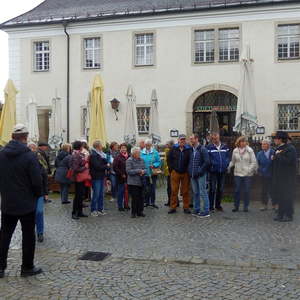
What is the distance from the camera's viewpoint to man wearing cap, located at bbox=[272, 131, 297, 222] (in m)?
8.78

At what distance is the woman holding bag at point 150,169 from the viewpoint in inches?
412

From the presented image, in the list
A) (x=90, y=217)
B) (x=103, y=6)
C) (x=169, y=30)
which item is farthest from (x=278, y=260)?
(x=103, y=6)

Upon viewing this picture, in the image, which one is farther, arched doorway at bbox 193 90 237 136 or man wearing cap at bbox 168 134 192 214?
arched doorway at bbox 193 90 237 136

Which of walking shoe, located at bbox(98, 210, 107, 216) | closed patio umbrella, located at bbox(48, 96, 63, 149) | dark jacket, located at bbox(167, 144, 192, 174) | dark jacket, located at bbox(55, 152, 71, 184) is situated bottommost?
walking shoe, located at bbox(98, 210, 107, 216)

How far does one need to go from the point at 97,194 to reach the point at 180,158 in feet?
6.28

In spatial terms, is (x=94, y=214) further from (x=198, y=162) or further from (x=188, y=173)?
(x=198, y=162)

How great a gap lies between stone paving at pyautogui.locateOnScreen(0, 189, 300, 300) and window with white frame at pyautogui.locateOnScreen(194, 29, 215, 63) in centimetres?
1295

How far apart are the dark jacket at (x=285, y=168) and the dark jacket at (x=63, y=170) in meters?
4.98

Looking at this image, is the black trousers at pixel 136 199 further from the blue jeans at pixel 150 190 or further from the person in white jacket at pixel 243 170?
the person in white jacket at pixel 243 170

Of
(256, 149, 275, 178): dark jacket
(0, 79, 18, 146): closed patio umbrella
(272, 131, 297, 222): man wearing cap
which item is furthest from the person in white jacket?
(0, 79, 18, 146): closed patio umbrella

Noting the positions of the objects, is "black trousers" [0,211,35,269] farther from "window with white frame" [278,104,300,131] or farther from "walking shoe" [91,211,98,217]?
"window with white frame" [278,104,300,131]

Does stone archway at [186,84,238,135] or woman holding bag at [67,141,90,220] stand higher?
stone archway at [186,84,238,135]

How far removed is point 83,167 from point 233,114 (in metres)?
13.0

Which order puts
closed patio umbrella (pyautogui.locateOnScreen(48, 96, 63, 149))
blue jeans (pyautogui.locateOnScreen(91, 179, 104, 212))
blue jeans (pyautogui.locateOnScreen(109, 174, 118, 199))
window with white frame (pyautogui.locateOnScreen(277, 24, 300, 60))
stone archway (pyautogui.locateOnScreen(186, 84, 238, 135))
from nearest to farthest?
blue jeans (pyautogui.locateOnScreen(91, 179, 104, 212)) < blue jeans (pyautogui.locateOnScreen(109, 174, 118, 199)) < closed patio umbrella (pyautogui.locateOnScreen(48, 96, 63, 149)) < window with white frame (pyautogui.locateOnScreen(277, 24, 300, 60)) < stone archway (pyautogui.locateOnScreen(186, 84, 238, 135))
